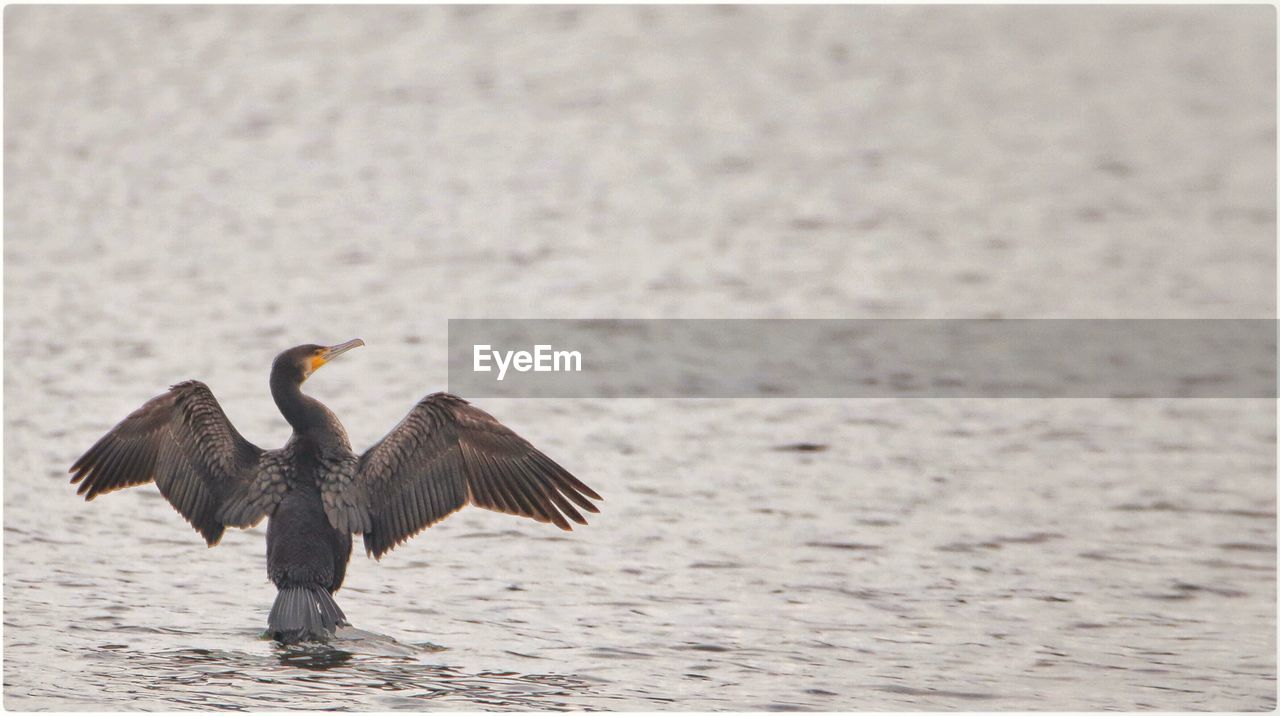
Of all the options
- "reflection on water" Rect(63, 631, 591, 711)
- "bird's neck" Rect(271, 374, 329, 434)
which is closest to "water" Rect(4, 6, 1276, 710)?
"reflection on water" Rect(63, 631, 591, 711)

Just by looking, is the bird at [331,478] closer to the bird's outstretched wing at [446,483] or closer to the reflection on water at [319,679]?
the bird's outstretched wing at [446,483]

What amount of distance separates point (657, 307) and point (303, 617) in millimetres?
6043

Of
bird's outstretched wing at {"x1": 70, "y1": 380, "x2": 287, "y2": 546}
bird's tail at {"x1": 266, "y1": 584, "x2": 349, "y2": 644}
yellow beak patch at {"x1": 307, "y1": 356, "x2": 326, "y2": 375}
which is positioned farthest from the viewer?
yellow beak patch at {"x1": 307, "y1": 356, "x2": 326, "y2": 375}

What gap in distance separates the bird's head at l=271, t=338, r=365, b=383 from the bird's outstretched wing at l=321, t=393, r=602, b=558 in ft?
1.72

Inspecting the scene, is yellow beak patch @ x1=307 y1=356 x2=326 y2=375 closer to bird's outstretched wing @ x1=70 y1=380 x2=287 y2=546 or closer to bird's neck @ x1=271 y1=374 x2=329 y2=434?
bird's neck @ x1=271 y1=374 x2=329 y2=434

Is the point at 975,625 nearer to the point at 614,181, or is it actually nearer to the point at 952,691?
the point at 952,691

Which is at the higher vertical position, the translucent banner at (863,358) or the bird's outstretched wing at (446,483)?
the translucent banner at (863,358)

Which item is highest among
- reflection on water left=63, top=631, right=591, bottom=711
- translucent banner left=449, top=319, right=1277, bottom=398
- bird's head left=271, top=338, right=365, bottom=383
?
translucent banner left=449, top=319, right=1277, bottom=398

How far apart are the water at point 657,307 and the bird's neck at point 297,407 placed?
0.83 metres

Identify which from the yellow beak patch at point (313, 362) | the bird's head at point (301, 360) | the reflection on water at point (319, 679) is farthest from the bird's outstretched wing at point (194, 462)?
the reflection on water at point (319, 679)

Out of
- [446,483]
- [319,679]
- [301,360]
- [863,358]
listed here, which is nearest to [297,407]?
[301,360]

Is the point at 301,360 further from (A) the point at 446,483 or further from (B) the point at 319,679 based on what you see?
(B) the point at 319,679

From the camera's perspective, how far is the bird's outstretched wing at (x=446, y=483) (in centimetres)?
708

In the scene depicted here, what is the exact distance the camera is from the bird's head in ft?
24.1
